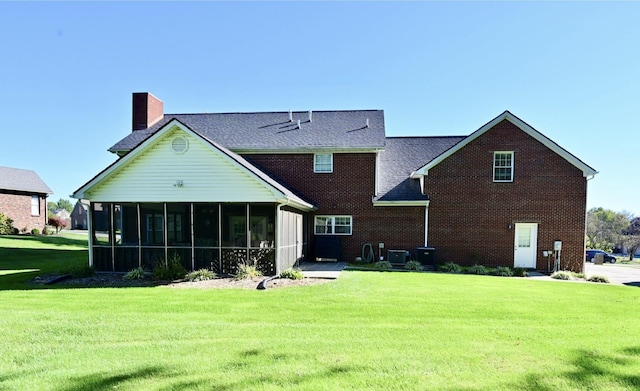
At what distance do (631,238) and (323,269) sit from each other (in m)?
48.5

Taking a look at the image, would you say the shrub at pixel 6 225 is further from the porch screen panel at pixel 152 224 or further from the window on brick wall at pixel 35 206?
the porch screen panel at pixel 152 224

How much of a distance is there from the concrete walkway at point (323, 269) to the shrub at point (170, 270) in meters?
4.46

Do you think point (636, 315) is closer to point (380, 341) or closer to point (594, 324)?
point (594, 324)

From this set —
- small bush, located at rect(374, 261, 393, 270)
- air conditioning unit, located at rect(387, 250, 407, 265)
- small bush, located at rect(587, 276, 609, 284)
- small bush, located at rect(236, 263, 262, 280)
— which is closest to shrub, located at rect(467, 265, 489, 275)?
air conditioning unit, located at rect(387, 250, 407, 265)

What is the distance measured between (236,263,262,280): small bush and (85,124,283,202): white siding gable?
2405mm

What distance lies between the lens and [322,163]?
61.9 ft

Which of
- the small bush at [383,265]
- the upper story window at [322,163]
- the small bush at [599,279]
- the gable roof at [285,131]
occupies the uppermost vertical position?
the gable roof at [285,131]

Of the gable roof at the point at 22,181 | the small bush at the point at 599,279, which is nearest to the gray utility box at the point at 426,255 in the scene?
the small bush at the point at 599,279

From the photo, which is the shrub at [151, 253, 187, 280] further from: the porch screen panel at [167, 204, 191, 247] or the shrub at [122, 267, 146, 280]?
the porch screen panel at [167, 204, 191, 247]

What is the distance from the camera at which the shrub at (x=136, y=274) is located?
43.0 feet

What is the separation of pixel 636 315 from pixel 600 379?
5.19 metres

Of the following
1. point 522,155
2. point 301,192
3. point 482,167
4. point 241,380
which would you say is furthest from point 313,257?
point 241,380

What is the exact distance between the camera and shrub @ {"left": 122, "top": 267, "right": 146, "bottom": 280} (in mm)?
13117

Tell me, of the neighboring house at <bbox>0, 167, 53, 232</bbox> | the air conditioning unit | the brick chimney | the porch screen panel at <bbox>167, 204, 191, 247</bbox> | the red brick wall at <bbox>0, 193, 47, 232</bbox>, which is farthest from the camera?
the neighboring house at <bbox>0, 167, 53, 232</bbox>
